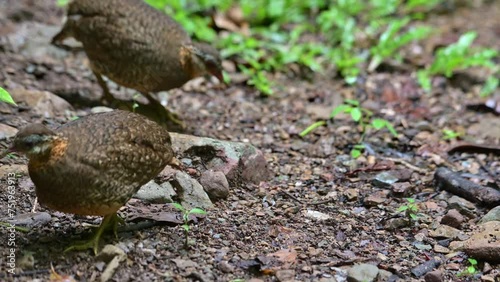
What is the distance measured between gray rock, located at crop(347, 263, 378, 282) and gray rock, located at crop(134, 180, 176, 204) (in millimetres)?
1343

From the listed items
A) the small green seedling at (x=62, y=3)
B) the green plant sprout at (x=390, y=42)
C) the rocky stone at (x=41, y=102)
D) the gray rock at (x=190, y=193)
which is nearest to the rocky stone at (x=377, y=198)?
the gray rock at (x=190, y=193)

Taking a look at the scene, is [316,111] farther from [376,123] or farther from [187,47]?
[187,47]

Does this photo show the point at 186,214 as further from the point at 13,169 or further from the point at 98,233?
the point at 13,169

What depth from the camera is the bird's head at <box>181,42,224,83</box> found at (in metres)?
6.13

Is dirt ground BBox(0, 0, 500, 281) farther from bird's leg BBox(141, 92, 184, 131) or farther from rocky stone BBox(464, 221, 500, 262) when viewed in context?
bird's leg BBox(141, 92, 184, 131)

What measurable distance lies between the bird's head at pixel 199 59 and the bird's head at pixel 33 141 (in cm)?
259

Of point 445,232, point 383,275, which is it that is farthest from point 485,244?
point 383,275

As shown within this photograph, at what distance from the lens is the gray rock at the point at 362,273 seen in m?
3.94

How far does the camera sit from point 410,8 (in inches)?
367

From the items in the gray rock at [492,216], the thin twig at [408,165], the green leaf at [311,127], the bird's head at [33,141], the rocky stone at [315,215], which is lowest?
the green leaf at [311,127]

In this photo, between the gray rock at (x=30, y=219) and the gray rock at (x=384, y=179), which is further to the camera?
the gray rock at (x=384, y=179)

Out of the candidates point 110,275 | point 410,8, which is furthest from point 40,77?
point 410,8

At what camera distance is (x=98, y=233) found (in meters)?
3.98

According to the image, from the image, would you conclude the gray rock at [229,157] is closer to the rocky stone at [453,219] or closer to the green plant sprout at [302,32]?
the rocky stone at [453,219]
